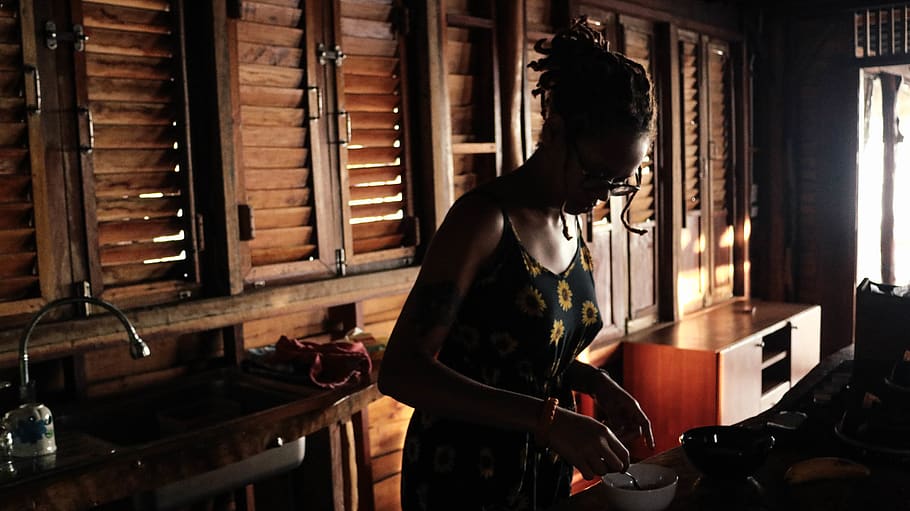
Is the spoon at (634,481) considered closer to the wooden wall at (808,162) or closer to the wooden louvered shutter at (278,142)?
the wooden louvered shutter at (278,142)

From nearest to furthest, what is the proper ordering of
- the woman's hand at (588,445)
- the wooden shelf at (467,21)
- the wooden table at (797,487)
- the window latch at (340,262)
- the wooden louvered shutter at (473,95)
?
1. the woman's hand at (588,445)
2. the wooden table at (797,487)
3. the window latch at (340,262)
4. the wooden shelf at (467,21)
5. the wooden louvered shutter at (473,95)

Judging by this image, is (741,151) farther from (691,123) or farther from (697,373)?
(697,373)

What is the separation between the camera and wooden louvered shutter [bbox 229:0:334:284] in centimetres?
330

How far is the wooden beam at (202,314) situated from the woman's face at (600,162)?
170 centimetres

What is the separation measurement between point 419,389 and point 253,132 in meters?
1.93

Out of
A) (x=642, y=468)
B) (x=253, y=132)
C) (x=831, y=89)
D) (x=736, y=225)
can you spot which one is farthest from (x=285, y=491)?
(x=831, y=89)

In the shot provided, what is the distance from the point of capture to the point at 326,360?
315cm

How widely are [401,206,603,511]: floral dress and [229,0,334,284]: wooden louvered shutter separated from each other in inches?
63.9

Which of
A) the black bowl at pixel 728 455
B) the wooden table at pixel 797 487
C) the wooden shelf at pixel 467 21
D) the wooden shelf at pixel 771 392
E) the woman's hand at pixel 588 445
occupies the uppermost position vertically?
the wooden shelf at pixel 467 21

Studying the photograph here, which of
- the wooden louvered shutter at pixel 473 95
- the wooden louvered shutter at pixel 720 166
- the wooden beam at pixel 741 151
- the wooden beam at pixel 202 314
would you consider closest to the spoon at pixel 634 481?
the wooden beam at pixel 202 314

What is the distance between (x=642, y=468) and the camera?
179 centimetres

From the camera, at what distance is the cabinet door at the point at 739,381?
16.6ft

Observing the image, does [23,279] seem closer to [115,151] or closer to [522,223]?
[115,151]

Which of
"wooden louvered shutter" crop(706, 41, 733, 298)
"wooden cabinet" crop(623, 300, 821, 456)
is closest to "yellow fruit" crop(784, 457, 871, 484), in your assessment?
"wooden cabinet" crop(623, 300, 821, 456)
